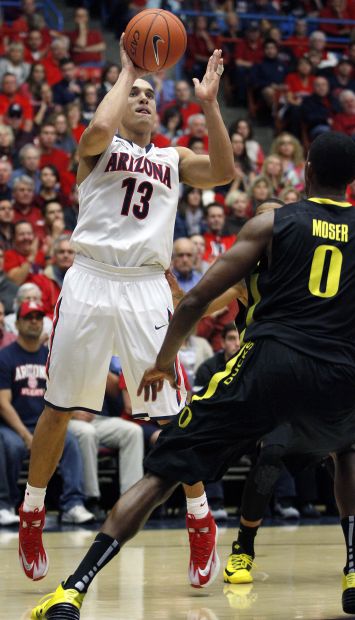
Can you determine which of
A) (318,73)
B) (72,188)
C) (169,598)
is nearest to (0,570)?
(169,598)

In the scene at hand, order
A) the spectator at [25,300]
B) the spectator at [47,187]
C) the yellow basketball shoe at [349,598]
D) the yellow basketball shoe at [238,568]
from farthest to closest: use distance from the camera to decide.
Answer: the spectator at [47,187]
the spectator at [25,300]
the yellow basketball shoe at [238,568]
the yellow basketball shoe at [349,598]

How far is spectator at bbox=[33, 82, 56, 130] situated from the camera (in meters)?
13.9

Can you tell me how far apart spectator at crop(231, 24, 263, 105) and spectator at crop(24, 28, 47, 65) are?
319 centimetres

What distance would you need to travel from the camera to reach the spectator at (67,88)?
14.5m

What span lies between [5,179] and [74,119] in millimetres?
2232

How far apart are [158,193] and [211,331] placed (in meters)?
5.21

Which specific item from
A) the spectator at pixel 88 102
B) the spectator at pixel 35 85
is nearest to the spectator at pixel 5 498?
the spectator at pixel 88 102

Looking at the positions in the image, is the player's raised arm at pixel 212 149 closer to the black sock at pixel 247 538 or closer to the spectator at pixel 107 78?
the black sock at pixel 247 538

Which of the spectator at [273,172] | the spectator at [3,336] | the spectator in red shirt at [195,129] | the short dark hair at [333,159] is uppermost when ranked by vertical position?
the spectator in red shirt at [195,129]

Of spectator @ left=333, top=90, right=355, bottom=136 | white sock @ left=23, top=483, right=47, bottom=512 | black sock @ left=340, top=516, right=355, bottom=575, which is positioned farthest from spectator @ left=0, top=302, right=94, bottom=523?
spectator @ left=333, top=90, right=355, bottom=136

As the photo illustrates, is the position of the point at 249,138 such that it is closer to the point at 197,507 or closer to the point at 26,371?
the point at 26,371

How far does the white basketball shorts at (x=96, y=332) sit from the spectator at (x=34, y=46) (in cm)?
998

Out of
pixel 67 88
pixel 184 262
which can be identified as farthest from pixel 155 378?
pixel 67 88

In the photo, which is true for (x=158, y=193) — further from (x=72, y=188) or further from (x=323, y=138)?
(x=72, y=188)
